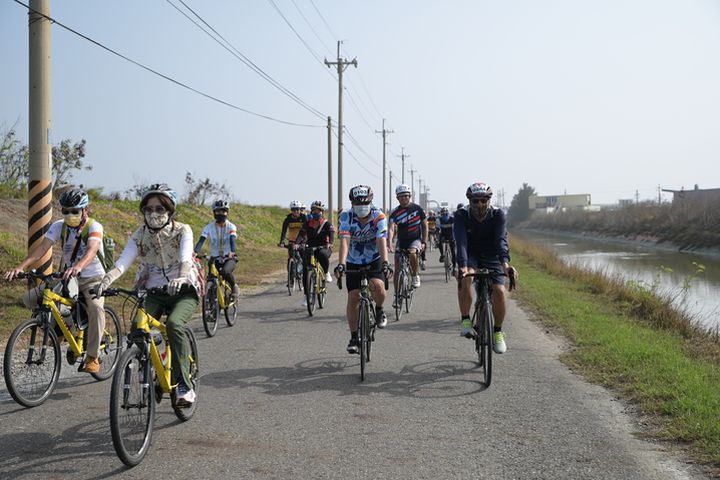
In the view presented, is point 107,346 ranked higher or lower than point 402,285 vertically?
lower

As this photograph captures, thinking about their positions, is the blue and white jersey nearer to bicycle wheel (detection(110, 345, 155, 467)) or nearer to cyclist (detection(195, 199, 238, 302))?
cyclist (detection(195, 199, 238, 302))

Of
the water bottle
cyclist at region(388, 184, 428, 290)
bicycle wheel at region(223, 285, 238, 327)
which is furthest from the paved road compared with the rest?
cyclist at region(388, 184, 428, 290)

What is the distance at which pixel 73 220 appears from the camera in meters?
6.36

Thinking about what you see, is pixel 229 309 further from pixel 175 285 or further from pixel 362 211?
pixel 175 285

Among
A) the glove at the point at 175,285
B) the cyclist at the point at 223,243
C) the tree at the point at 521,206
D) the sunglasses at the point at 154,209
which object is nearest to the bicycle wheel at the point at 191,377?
the glove at the point at 175,285

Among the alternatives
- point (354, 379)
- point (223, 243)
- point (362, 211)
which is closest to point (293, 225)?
point (223, 243)

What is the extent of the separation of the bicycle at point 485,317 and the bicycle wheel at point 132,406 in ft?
10.5

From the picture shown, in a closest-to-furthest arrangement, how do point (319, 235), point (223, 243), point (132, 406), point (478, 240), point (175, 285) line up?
point (132, 406) < point (175, 285) < point (478, 240) < point (223, 243) < point (319, 235)

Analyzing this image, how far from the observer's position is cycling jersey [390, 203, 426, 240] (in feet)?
38.5

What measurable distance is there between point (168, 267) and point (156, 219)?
388mm

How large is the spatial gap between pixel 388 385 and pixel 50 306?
314 cm

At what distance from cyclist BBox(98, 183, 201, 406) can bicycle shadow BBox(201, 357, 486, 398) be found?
1484mm

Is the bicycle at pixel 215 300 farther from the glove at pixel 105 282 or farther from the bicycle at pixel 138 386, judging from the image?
the bicycle at pixel 138 386

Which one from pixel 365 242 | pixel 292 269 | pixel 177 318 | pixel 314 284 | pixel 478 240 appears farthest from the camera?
pixel 292 269
